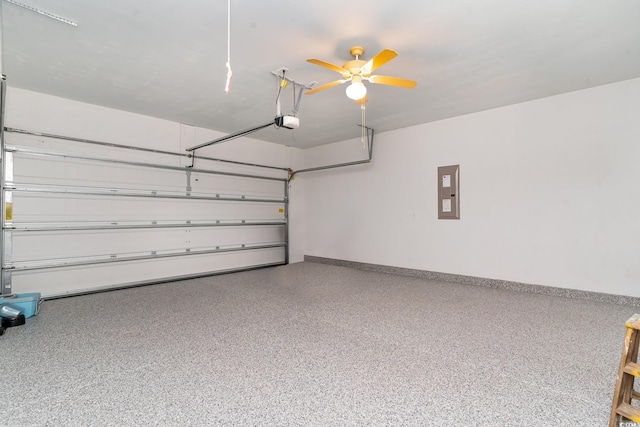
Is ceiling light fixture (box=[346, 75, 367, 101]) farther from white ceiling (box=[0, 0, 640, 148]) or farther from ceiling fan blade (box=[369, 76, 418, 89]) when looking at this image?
white ceiling (box=[0, 0, 640, 148])

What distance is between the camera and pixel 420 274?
5.58 meters

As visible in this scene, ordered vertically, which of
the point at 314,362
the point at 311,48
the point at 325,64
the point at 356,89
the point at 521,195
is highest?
the point at 311,48

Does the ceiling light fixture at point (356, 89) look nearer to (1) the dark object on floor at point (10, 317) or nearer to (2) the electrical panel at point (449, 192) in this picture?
(2) the electrical panel at point (449, 192)

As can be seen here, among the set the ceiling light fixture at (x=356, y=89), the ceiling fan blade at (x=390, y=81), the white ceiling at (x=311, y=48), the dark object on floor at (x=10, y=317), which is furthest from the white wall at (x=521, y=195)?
the dark object on floor at (x=10, y=317)

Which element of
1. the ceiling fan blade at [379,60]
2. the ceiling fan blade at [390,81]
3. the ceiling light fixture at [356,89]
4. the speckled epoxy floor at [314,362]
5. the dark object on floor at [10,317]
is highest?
the ceiling fan blade at [379,60]

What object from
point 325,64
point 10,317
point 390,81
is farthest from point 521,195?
point 10,317

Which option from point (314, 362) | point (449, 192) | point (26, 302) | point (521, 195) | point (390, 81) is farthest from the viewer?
point (449, 192)

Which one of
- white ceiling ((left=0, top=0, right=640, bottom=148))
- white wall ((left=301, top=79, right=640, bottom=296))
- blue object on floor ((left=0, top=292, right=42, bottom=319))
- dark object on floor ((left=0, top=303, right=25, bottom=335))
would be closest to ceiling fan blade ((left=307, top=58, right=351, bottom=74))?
white ceiling ((left=0, top=0, right=640, bottom=148))

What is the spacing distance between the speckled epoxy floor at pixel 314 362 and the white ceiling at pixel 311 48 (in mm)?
2665

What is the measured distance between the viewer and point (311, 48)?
3.00m

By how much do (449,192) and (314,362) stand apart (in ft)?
12.9

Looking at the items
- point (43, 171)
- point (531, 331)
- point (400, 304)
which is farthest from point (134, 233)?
point (531, 331)

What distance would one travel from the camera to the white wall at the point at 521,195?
382 centimetres

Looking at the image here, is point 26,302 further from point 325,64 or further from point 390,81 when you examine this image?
point 390,81
